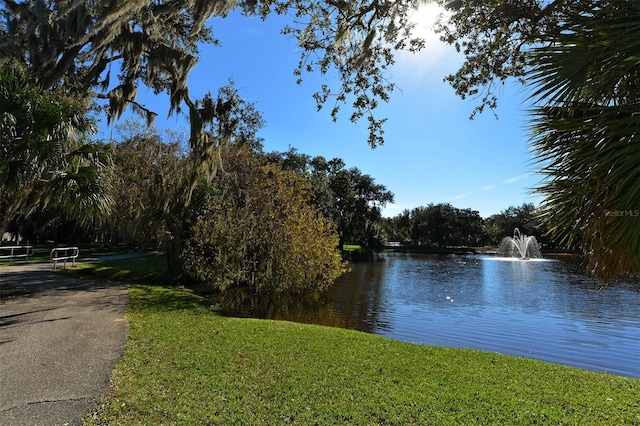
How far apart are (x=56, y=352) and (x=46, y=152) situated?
12.0ft

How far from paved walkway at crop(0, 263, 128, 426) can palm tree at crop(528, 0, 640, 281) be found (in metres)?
5.23

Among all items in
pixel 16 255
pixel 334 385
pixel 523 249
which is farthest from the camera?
pixel 523 249

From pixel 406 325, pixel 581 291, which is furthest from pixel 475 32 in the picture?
pixel 581 291

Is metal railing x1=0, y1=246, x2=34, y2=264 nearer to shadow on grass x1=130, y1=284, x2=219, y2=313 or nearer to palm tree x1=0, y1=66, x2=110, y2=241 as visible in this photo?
shadow on grass x1=130, y1=284, x2=219, y2=313

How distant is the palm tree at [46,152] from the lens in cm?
704

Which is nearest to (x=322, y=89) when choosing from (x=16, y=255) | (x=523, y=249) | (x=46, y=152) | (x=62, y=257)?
(x=46, y=152)

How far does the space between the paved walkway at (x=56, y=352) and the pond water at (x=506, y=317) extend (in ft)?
20.8

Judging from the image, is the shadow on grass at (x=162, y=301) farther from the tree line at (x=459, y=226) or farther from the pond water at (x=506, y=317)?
the tree line at (x=459, y=226)

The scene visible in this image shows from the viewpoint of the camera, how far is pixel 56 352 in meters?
5.93

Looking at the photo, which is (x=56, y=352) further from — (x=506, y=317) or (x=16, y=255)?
(x=16, y=255)

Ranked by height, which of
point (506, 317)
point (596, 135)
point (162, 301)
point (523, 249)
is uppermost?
point (596, 135)

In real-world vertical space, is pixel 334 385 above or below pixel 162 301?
above

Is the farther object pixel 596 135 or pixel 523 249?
pixel 523 249

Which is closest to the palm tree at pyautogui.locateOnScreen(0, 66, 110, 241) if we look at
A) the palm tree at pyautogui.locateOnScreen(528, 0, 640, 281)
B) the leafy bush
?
the leafy bush
